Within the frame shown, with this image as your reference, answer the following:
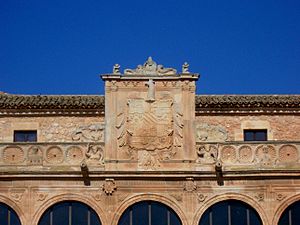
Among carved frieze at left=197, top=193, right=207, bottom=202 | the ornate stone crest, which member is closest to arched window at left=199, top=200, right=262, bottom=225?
carved frieze at left=197, top=193, right=207, bottom=202

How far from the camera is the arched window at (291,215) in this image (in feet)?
117

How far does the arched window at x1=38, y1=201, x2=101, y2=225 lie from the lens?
35.7m

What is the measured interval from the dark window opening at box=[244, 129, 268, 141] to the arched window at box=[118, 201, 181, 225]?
5.93 m

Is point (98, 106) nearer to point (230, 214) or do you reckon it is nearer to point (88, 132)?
point (88, 132)

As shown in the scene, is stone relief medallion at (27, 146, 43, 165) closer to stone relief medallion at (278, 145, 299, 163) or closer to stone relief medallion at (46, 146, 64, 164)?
stone relief medallion at (46, 146, 64, 164)

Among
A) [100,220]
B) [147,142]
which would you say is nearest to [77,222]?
[100,220]

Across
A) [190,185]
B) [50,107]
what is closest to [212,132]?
[190,185]

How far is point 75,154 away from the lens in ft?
119

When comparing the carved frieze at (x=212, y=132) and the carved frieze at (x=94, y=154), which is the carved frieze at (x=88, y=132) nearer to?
the carved frieze at (x=94, y=154)

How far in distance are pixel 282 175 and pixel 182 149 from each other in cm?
343

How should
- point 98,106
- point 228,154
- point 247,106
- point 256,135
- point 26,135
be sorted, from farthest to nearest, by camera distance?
point 256,135
point 26,135
point 247,106
point 98,106
point 228,154

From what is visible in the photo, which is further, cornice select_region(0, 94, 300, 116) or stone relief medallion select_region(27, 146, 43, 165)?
cornice select_region(0, 94, 300, 116)

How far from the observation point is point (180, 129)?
36.5 m

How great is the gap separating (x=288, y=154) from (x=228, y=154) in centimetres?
202
